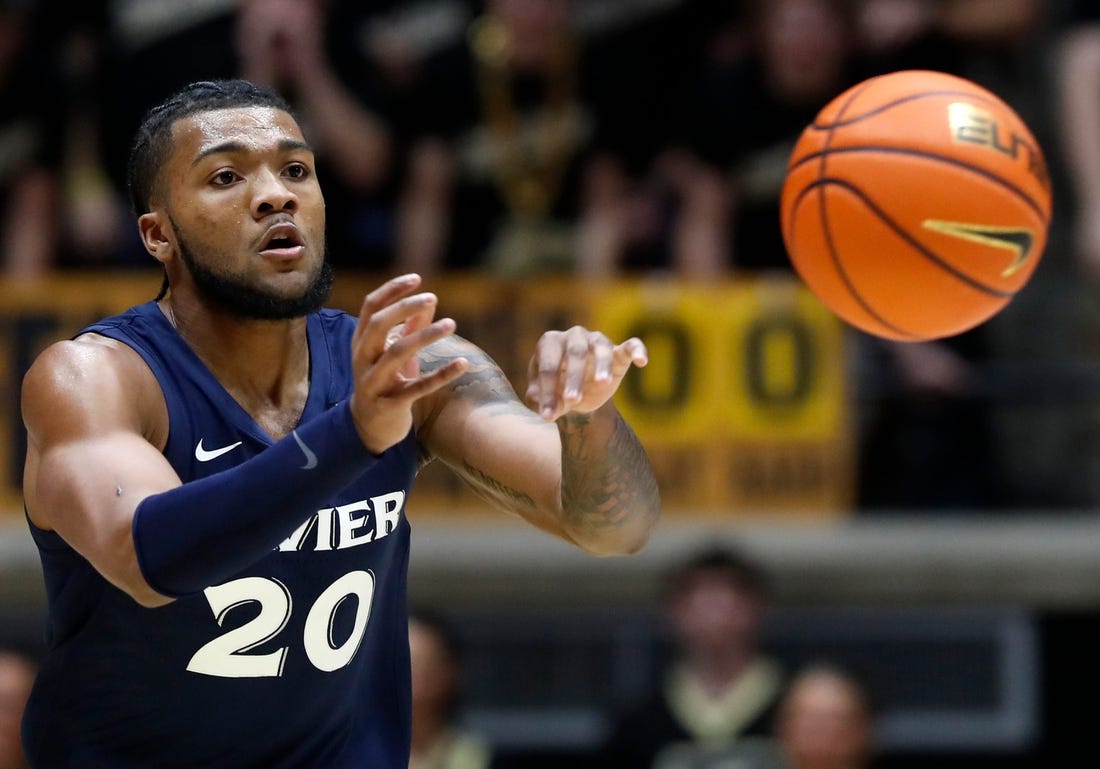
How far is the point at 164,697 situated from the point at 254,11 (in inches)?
222

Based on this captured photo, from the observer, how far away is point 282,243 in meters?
4.01

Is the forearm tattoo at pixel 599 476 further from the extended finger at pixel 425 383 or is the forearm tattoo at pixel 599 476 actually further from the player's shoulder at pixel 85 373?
the player's shoulder at pixel 85 373

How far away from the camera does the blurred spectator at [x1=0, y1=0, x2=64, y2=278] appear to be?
9203 mm

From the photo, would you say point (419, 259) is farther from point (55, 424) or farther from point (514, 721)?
point (55, 424)

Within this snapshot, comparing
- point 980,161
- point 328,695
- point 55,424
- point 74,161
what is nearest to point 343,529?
point 328,695

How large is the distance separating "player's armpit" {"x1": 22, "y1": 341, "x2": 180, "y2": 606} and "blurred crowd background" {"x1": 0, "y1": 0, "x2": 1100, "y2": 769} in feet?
15.7

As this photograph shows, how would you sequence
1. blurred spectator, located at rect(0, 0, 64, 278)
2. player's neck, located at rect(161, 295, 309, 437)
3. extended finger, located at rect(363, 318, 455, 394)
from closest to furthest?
extended finger, located at rect(363, 318, 455, 394) < player's neck, located at rect(161, 295, 309, 437) < blurred spectator, located at rect(0, 0, 64, 278)

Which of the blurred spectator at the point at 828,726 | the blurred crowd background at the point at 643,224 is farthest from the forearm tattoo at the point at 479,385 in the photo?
the blurred crowd background at the point at 643,224

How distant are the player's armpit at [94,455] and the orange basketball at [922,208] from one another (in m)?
2.11

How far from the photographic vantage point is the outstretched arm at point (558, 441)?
3805mm

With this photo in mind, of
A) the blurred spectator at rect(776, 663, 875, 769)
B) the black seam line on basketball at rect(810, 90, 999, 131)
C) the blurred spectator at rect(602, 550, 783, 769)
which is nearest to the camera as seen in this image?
the black seam line on basketball at rect(810, 90, 999, 131)

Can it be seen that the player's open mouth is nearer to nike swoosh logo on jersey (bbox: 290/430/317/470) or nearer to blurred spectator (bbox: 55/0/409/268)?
nike swoosh logo on jersey (bbox: 290/430/317/470)

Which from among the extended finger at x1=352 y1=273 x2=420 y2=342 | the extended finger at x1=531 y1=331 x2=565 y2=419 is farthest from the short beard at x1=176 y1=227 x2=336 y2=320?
the extended finger at x1=352 y1=273 x2=420 y2=342

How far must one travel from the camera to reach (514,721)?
360 inches
